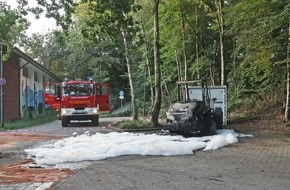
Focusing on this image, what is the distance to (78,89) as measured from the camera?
89.1ft

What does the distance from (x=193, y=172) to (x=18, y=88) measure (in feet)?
94.1

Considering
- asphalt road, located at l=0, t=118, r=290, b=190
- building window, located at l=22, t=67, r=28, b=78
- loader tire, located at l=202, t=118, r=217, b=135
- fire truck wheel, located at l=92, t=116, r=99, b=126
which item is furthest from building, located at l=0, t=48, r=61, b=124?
asphalt road, located at l=0, t=118, r=290, b=190

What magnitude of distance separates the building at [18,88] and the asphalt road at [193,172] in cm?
1803

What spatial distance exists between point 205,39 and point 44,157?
23468 mm

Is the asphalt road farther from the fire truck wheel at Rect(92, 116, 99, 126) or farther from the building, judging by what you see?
the building

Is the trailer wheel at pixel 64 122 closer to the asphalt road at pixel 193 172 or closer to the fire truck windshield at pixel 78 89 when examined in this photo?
the fire truck windshield at pixel 78 89

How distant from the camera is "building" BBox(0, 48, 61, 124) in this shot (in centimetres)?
3284

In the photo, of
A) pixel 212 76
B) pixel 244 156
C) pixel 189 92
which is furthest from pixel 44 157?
pixel 212 76

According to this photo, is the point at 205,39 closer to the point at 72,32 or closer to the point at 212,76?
the point at 212,76

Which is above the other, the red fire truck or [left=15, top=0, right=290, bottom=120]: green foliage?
[left=15, top=0, right=290, bottom=120]: green foliage

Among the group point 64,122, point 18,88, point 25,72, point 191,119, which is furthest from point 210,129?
point 25,72

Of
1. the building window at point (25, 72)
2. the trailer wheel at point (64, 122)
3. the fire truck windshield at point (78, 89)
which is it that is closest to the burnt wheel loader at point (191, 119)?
the fire truck windshield at point (78, 89)

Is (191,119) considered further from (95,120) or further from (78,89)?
(78,89)

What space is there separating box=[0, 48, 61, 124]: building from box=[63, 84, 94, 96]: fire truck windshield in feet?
13.9
